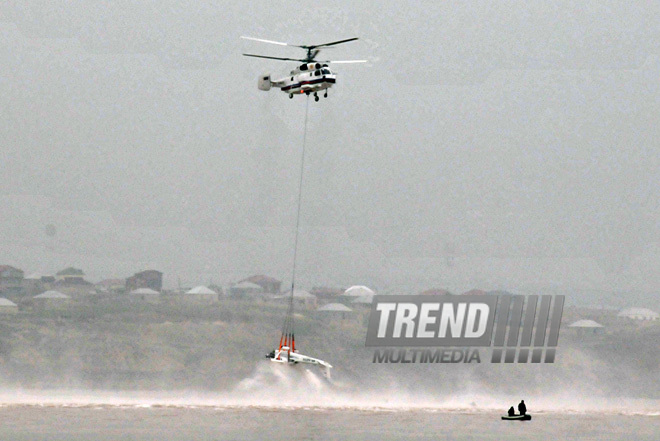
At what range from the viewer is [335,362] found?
98.3 m

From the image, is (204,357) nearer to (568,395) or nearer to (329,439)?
(568,395)

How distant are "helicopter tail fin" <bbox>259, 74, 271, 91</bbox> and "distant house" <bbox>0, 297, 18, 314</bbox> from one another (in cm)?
4211

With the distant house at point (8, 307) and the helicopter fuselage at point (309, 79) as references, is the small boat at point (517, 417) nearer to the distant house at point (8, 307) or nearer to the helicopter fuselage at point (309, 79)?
the helicopter fuselage at point (309, 79)

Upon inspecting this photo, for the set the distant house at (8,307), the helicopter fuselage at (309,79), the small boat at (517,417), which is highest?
the helicopter fuselage at (309,79)

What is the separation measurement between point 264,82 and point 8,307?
43.2m

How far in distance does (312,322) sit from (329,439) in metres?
43.5

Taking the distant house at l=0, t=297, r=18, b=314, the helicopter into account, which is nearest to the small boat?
the helicopter

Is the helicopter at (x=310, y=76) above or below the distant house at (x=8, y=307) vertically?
above

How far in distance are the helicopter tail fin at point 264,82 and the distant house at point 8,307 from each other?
138ft

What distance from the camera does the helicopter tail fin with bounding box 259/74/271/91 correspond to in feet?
204

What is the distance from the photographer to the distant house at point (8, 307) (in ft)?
312

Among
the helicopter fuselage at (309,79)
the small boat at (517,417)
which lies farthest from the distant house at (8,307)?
the small boat at (517,417)

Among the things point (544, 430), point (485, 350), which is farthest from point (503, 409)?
point (485, 350)

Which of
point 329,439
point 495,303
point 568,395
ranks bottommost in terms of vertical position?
point 329,439
